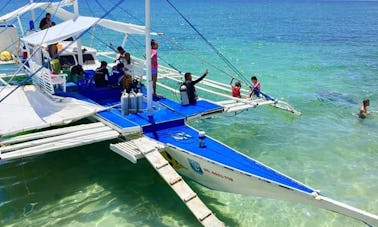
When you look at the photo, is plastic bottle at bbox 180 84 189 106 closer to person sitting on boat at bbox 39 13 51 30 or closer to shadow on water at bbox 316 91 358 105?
person sitting on boat at bbox 39 13 51 30

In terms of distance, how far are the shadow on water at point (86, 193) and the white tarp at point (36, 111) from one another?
1602 millimetres

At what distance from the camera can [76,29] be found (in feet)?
42.5

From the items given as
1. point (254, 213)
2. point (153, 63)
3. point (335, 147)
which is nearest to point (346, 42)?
point (335, 147)

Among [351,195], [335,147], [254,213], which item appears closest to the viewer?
[254,213]

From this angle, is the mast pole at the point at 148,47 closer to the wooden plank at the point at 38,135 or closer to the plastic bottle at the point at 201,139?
the wooden plank at the point at 38,135

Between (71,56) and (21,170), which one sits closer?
(21,170)

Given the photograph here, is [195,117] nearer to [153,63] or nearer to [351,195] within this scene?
[153,63]

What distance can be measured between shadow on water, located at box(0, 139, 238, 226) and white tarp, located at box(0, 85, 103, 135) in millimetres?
1602

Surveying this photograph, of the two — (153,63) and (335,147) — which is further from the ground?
(153,63)

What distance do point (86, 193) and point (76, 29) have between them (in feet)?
18.4

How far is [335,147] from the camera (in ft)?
46.7

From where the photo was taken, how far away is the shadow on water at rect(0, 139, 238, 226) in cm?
968

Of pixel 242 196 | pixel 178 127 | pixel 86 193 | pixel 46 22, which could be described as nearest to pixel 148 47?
pixel 178 127

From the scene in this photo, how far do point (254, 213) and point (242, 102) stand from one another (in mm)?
4871
